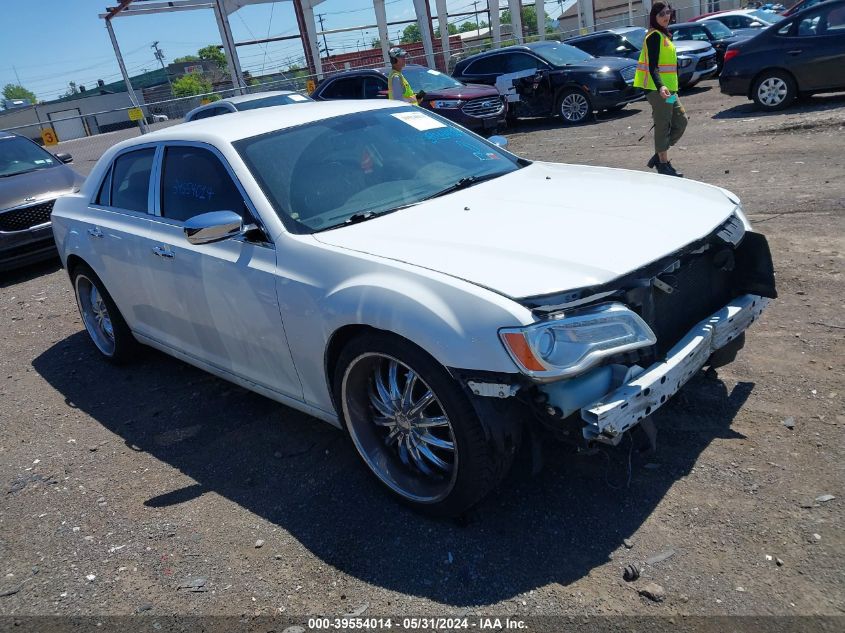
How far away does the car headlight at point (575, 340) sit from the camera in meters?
2.61

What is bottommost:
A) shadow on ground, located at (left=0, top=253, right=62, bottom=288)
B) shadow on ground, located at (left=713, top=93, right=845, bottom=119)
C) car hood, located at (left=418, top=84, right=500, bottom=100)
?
shadow on ground, located at (left=713, top=93, right=845, bottom=119)

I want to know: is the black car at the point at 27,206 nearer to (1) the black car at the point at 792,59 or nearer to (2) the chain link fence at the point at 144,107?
(2) the chain link fence at the point at 144,107

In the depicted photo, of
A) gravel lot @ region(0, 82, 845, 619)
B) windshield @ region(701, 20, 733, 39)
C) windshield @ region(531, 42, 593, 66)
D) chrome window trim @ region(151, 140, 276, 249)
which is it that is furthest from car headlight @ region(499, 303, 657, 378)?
windshield @ region(701, 20, 733, 39)

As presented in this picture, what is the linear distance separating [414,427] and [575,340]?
0.89 m

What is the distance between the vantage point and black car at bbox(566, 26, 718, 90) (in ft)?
55.7

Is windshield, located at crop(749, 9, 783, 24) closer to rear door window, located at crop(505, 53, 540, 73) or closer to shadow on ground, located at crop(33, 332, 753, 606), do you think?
rear door window, located at crop(505, 53, 540, 73)

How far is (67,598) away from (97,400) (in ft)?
7.42

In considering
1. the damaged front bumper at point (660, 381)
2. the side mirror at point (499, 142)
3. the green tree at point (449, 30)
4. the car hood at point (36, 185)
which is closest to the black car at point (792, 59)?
the side mirror at point (499, 142)

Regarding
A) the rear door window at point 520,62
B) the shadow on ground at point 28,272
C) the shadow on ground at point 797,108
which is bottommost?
the shadow on ground at point 797,108

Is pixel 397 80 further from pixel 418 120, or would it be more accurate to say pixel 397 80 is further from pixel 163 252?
pixel 163 252

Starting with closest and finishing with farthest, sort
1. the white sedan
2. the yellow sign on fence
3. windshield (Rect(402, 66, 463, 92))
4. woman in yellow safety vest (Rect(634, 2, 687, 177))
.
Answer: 1. the white sedan
2. woman in yellow safety vest (Rect(634, 2, 687, 177))
3. windshield (Rect(402, 66, 463, 92))
4. the yellow sign on fence

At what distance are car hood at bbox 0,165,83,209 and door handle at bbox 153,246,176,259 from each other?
241 inches

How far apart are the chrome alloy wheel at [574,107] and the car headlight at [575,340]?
1308cm

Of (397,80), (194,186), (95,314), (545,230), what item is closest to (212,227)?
(194,186)
